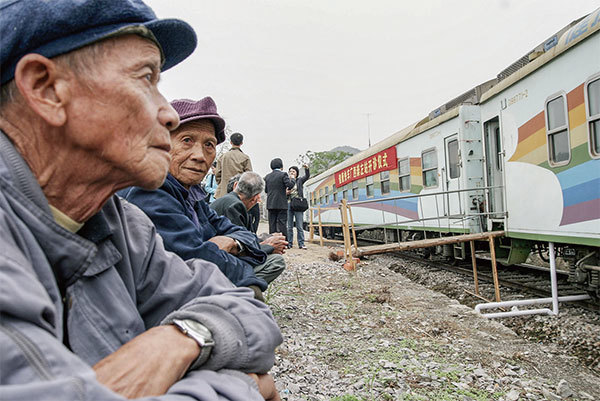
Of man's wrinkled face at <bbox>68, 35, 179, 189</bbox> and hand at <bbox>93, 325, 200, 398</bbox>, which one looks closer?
hand at <bbox>93, 325, 200, 398</bbox>

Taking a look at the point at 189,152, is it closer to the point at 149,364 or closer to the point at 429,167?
the point at 149,364

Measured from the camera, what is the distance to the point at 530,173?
6.25 m

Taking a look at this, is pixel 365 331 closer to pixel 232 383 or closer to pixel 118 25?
pixel 232 383

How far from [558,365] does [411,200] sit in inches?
272

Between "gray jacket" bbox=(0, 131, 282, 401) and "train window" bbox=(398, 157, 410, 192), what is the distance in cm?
1009

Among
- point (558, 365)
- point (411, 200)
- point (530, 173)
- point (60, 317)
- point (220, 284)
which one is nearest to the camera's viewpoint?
point (60, 317)

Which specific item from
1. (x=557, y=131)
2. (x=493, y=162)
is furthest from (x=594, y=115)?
(x=493, y=162)

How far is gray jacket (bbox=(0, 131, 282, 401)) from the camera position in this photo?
630 mm

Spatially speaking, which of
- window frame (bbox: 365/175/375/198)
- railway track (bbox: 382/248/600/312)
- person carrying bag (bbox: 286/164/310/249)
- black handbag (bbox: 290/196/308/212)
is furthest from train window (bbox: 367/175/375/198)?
railway track (bbox: 382/248/600/312)

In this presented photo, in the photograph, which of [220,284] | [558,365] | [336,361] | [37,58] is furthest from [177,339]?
[558,365]

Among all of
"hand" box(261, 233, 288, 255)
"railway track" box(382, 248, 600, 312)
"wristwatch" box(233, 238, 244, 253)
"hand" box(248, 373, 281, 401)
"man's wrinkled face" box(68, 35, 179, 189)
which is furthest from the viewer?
"railway track" box(382, 248, 600, 312)

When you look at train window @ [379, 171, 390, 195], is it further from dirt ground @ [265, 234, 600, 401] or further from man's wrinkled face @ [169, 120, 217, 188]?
man's wrinkled face @ [169, 120, 217, 188]

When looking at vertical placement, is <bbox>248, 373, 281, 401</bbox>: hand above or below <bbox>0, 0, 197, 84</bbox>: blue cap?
below

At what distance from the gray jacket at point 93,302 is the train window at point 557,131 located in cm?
577
